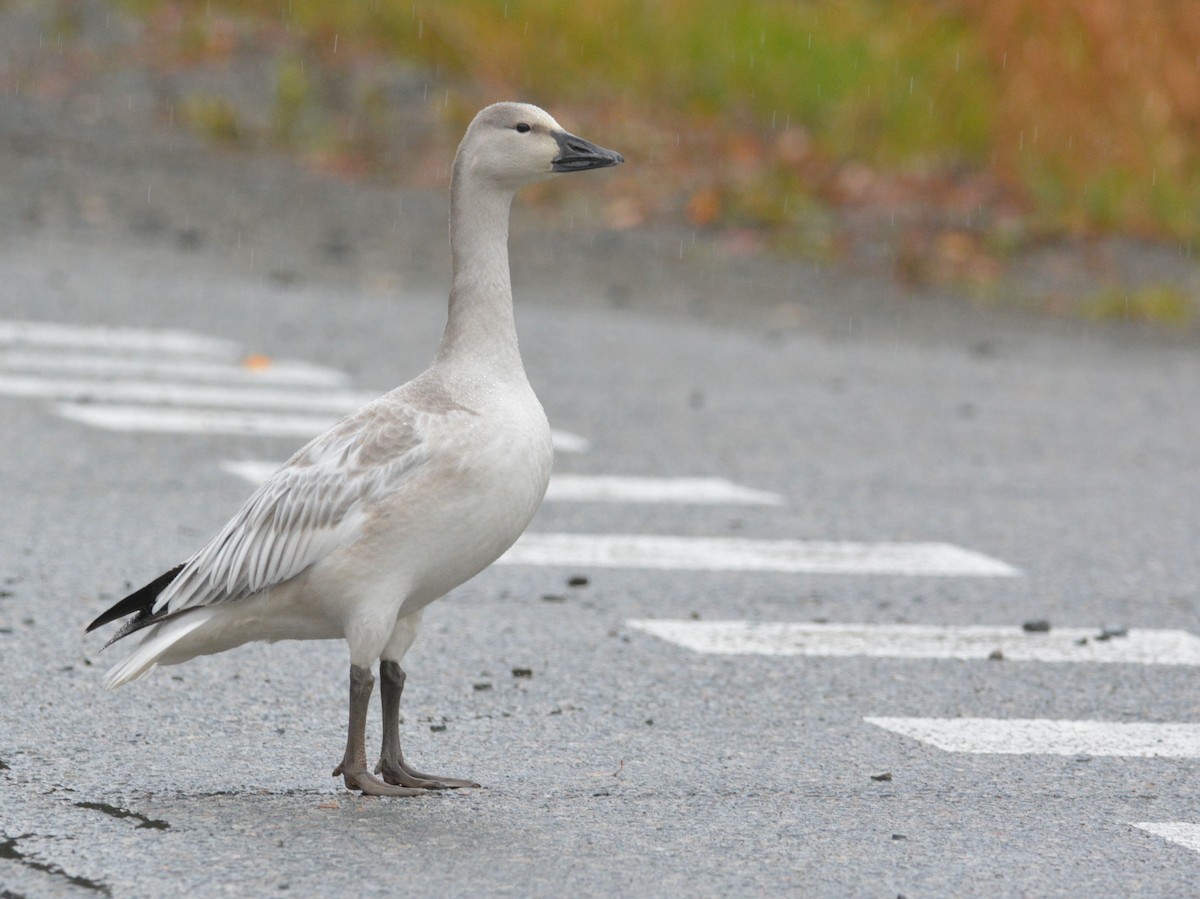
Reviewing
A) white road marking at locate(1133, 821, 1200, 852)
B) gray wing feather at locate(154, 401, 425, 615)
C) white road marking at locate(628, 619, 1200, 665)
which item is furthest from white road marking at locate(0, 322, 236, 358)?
white road marking at locate(1133, 821, 1200, 852)

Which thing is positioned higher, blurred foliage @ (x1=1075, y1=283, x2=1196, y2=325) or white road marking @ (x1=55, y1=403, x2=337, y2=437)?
blurred foliage @ (x1=1075, y1=283, x2=1196, y2=325)

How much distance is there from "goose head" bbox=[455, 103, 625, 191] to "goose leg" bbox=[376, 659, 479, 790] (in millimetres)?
1301

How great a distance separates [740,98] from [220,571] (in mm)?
14571

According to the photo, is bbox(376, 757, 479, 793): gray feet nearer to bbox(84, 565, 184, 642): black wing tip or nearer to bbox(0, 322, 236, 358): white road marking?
bbox(84, 565, 184, 642): black wing tip

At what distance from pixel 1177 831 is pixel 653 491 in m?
4.80

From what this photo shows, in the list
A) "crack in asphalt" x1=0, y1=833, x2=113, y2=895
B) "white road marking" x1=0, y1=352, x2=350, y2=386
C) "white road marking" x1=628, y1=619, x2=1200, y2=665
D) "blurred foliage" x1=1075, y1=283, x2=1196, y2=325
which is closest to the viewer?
"crack in asphalt" x1=0, y1=833, x2=113, y2=895

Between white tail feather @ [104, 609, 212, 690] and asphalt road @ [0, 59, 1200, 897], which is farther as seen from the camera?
white tail feather @ [104, 609, 212, 690]

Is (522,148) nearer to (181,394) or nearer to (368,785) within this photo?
(368,785)

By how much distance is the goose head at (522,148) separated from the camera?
552 centimetres

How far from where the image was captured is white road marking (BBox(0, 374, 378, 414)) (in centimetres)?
1124

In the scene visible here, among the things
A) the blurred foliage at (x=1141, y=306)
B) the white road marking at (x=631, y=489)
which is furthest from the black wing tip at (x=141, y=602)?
the blurred foliage at (x=1141, y=306)

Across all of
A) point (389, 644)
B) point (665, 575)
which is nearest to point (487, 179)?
point (389, 644)

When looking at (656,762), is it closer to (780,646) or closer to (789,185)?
(780,646)

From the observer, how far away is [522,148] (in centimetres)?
551
